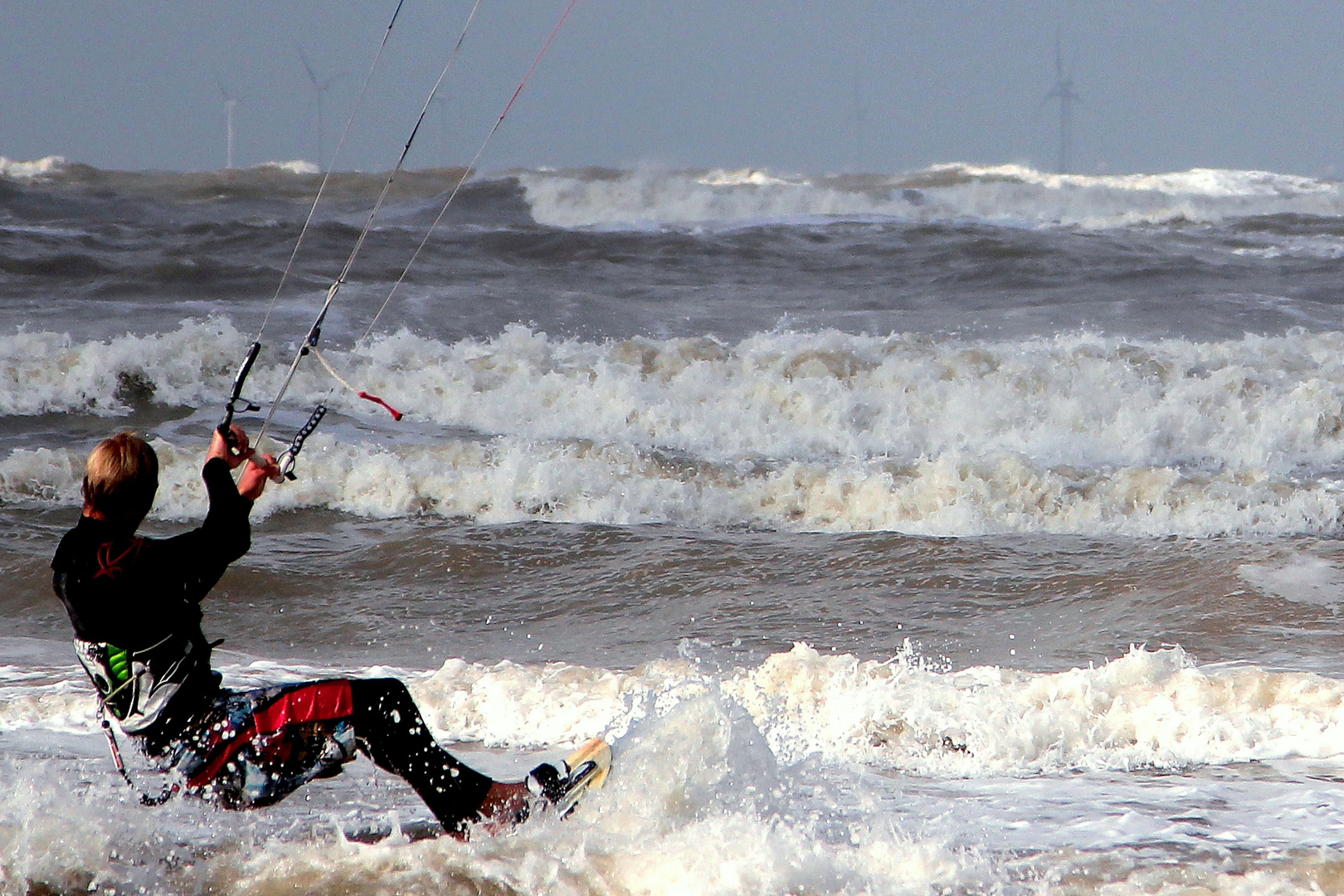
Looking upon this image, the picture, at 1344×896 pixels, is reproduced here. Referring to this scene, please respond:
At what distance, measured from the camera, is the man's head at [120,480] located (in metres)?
2.97

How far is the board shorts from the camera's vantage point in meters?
3.13

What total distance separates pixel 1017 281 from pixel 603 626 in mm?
16794

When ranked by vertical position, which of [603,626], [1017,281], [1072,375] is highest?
[1017,281]

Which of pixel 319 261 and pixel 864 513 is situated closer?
pixel 864 513

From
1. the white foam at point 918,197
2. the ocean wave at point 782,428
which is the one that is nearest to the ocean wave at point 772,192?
the white foam at point 918,197

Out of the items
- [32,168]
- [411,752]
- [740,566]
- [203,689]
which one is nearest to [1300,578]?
[740,566]

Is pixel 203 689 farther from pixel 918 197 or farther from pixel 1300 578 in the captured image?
pixel 918 197

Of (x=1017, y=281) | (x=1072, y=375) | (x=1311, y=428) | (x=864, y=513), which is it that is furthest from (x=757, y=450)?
(x=1017, y=281)

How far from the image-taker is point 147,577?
9.87ft

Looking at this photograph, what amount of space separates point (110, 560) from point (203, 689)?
392mm

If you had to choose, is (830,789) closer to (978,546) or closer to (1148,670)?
(1148,670)

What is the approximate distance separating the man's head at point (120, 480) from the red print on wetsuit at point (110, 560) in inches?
2.6

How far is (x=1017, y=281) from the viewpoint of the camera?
71.9ft

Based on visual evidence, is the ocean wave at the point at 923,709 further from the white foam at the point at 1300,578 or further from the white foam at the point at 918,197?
the white foam at the point at 918,197
